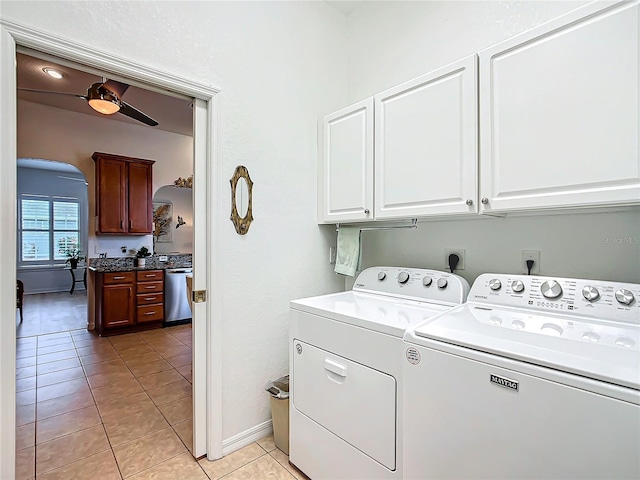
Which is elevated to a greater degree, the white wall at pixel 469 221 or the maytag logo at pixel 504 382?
the white wall at pixel 469 221

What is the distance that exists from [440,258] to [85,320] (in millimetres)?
5530

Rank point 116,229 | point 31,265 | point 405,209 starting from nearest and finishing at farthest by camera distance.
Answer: point 405,209 → point 116,229 → point 31,265

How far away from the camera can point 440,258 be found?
2.02 meters

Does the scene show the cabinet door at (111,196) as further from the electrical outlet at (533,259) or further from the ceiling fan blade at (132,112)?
the electrical outlet at (533,259)

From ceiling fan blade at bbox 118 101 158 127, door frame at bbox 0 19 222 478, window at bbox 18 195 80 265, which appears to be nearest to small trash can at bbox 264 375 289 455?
door frame at bbox 0 19 222 478

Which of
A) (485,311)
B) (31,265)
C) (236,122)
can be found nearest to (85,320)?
(31,265)

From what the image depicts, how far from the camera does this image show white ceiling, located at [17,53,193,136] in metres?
3.30

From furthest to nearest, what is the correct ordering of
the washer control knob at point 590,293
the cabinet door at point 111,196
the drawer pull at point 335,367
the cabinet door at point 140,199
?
the cabinet door at point 140,199 → the cabinet door at point 111,196 → the drawer pull at point 335,367 → the washer control knob at point 590,293

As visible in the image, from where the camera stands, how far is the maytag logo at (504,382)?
0.93m

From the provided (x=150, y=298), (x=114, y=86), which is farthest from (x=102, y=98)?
(x=150, y=298)

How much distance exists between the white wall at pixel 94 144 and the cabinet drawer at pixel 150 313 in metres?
1.00

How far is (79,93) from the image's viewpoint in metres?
3.96

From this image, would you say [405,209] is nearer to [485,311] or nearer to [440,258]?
[440,258]

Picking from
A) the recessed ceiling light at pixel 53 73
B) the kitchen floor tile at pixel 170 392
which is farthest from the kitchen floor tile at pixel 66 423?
the recessed ceiling light at pixel 53 73
